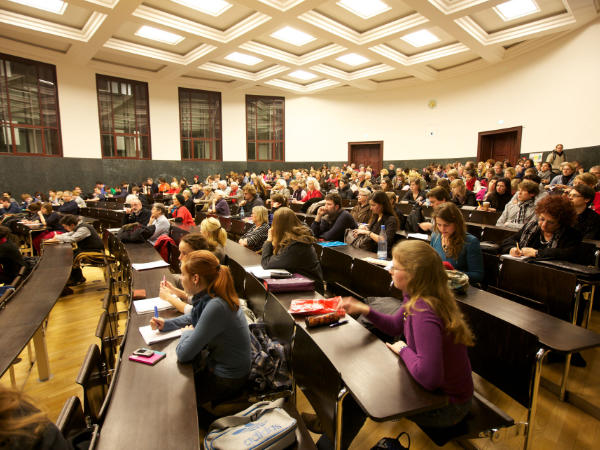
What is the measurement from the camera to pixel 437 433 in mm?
1731

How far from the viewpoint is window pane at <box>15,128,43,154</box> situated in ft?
39.5

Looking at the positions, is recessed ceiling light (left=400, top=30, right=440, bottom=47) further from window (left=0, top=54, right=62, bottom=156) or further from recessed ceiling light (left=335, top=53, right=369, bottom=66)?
window (left=0, top=54, right=62, bottom=156)

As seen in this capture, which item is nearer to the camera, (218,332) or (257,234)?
(218,332)

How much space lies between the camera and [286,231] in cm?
329

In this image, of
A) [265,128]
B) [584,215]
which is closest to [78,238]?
[584,215]

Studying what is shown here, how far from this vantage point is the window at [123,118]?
14.0 metres

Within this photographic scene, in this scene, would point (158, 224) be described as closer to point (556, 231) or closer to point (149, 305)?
point (149, 305)

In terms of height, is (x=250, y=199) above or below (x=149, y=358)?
above

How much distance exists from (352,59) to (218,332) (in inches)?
533

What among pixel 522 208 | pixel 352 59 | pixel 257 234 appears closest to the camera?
pixel 257 234

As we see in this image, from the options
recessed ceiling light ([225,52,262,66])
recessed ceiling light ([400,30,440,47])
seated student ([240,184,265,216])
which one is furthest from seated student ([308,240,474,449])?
recessed ceiling light ([225,52,262,66])

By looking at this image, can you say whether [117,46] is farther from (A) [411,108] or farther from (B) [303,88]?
(A) [411,108]

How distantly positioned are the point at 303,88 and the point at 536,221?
1516cm

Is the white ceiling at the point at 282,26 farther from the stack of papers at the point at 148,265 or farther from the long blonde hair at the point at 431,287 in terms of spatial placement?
the long blonde hair at the point at 431,287
